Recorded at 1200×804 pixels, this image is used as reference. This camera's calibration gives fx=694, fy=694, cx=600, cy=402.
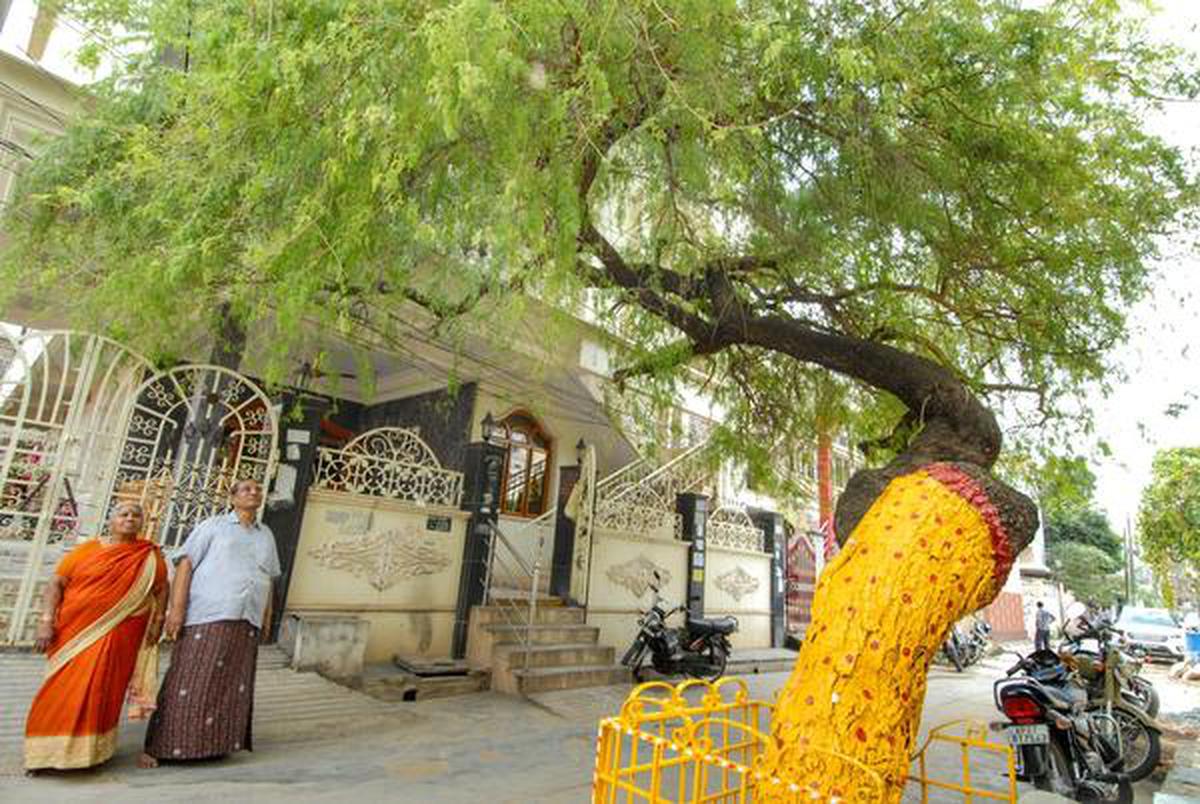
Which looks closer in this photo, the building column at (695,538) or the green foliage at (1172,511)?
the building column at (695,538)

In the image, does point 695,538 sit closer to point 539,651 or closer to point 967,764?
point 539,651

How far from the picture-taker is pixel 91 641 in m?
3.82

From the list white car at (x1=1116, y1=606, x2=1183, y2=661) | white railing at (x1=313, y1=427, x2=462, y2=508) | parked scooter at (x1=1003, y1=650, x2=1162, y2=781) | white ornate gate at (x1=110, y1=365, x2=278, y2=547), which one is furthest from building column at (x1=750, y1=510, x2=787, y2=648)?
white car at (x1=1116, y1=606, x2=1183, y2=661)

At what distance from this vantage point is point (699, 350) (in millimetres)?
5719

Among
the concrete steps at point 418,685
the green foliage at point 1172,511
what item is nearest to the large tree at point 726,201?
the concrete steps at point 418,685

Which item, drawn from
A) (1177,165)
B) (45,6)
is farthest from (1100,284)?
A: (45,6)

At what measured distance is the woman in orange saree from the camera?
3.70 meters

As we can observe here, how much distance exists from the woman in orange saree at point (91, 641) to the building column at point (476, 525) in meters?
3.71

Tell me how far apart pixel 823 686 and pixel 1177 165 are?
4944 millimetres

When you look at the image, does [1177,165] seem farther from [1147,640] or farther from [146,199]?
[1147,640]

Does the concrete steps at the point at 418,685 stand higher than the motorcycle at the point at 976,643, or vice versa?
the motorcycle at the point at 976,643

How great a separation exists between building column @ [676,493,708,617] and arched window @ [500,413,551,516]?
2.43m

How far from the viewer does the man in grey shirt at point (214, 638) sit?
13.3 ft

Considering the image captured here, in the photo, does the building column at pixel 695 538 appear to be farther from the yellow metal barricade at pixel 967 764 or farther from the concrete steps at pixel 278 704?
the concrete steps at pixel 278 704
